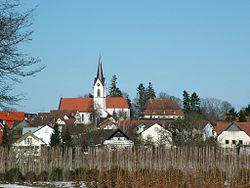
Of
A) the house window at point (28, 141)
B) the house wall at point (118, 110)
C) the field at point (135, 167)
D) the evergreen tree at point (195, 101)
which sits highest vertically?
the evergreen tree at point (195, 101)

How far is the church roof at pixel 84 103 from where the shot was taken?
113 metres

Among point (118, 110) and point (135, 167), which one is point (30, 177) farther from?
point (118, 110)

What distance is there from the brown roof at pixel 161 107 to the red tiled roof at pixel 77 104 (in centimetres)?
1363

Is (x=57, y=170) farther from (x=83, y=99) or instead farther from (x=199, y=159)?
(x=83, y=99)

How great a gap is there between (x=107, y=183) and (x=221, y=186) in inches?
198

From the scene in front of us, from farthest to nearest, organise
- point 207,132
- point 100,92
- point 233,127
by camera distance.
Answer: point 100,92
point 233,127
point 207,132

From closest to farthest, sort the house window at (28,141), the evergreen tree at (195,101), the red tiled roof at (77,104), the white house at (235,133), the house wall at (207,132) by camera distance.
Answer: the house wall at (207,132) < the house window at (28,141) < the white house at (235,133) < the evergreen tree at (195,101) < the red tiled roof at (77,104)

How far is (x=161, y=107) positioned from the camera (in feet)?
342

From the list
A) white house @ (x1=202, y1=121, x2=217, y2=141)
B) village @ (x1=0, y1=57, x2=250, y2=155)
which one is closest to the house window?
village @ (x1=0, y1=57, x2=250, y2=155)

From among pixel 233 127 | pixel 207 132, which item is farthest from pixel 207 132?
pixel 233 127

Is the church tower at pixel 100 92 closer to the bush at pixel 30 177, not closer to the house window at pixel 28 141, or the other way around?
the house window at pixel 28 141

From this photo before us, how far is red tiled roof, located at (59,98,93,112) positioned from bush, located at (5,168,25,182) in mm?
83353

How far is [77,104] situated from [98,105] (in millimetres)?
5749

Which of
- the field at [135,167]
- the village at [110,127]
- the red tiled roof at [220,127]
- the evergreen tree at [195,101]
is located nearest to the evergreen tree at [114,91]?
the village at [110,127]
